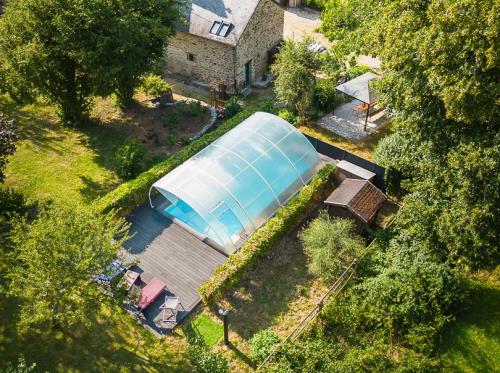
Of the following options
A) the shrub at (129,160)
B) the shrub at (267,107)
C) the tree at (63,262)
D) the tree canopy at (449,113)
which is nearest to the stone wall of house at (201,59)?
the shrub at (267,107)

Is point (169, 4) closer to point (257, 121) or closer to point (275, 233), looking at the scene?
point (257, 121)

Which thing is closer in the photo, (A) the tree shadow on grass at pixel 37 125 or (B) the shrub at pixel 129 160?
(B) the shrub at pixel 129 160

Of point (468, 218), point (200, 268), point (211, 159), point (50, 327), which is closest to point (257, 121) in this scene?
point (211, 159)

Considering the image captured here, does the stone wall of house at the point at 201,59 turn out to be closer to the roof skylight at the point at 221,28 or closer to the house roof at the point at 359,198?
the roof skylight at the point at 221,28

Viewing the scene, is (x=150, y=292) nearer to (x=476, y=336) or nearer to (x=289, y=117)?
(x=476, y=336)

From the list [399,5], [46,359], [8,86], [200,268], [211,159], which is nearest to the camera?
[46,359]

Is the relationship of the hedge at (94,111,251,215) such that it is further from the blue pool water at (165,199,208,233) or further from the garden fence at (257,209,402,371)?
the garden fence at (257,209,402,371)
